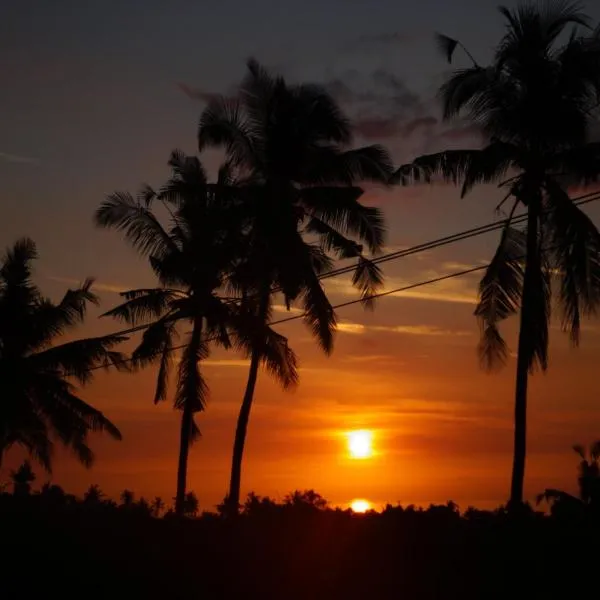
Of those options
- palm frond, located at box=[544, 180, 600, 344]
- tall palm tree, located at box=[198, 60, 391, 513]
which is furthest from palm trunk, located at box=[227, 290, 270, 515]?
palm frond, located at box=[544, 180, 600, 344]

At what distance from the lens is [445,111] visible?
25562mm

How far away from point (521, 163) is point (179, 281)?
539 inches

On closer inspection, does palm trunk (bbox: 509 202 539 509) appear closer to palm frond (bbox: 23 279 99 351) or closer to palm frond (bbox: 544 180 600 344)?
palm frond (bbox: 544 180 600 344)

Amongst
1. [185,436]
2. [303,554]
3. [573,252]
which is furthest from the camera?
[185,436]

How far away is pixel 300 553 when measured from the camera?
16453 millimetres

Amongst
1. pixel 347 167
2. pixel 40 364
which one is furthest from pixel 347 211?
pixel 40 364

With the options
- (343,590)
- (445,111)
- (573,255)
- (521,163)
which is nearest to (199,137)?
(445,111)

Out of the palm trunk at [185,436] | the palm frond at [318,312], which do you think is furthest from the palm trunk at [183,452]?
the palm frond at [318,312]

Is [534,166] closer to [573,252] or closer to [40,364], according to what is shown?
[573,252]

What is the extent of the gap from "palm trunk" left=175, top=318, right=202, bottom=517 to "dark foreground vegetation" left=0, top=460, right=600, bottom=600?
1416cm

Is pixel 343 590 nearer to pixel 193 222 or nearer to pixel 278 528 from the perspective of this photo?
pixel 278 528

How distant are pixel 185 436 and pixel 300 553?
1958 cm

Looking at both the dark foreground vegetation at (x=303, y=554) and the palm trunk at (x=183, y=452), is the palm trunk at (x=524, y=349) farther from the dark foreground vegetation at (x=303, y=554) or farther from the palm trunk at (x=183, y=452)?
the palm trunk at (x=183, y=452)

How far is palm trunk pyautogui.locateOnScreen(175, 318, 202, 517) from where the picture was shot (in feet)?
113
